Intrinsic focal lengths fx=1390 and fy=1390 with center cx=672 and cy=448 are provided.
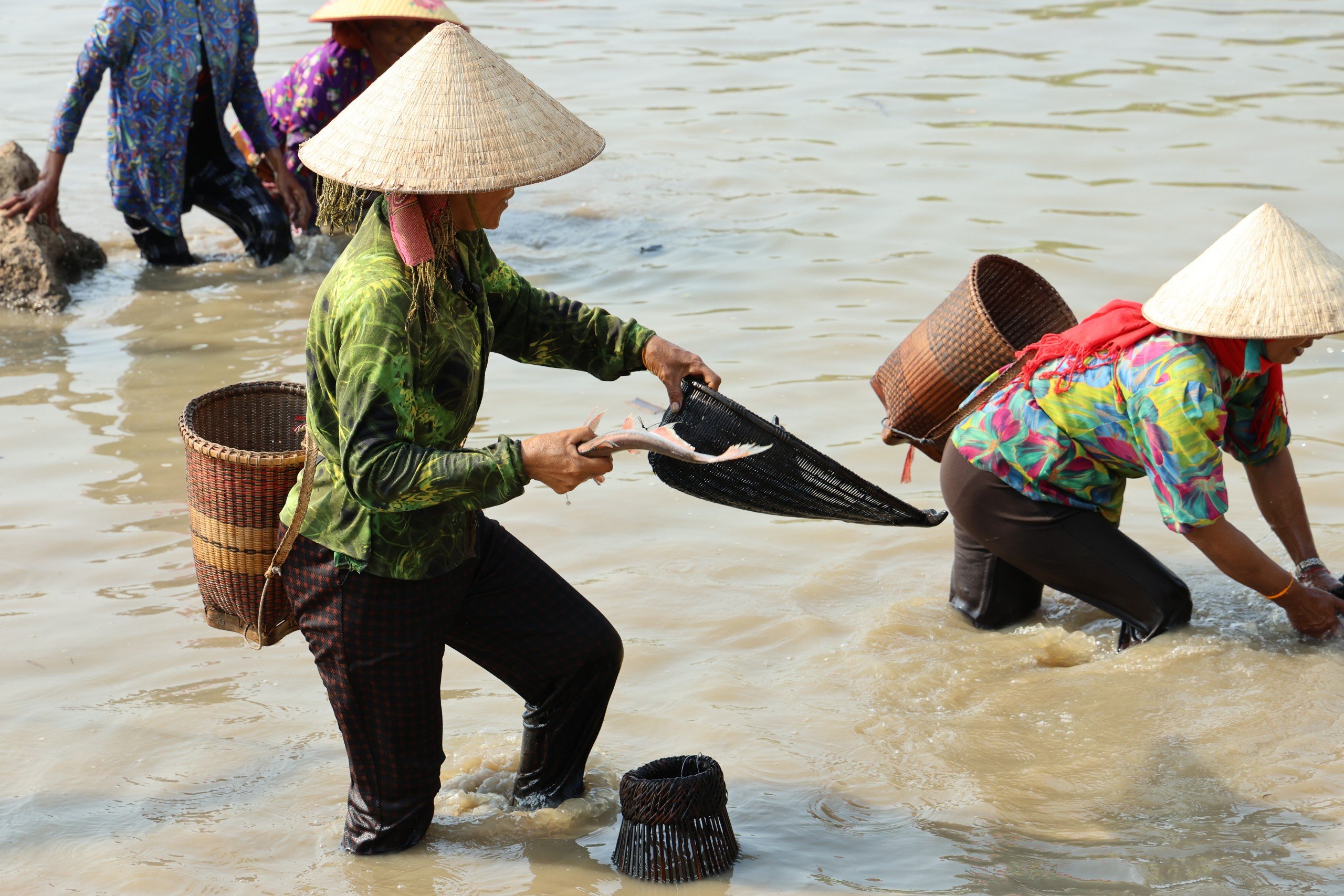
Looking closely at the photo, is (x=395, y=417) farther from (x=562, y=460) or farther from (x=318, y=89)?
(x=318, y=89)

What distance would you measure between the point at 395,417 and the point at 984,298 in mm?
2303

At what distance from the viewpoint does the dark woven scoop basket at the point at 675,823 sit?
118 inches

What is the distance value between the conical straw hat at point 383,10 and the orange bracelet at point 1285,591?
13.8ft

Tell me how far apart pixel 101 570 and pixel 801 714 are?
2471mm

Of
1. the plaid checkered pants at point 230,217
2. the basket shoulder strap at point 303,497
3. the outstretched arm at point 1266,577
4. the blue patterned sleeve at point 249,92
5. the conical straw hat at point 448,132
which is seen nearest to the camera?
the conical straw hat at point 448,132

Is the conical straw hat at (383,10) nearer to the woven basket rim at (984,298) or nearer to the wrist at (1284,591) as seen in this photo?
the woven basket rim at (984,298)

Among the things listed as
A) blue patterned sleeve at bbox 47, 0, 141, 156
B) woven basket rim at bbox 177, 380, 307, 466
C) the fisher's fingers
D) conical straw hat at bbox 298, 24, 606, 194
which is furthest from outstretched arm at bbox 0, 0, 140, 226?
the fisher's fingers

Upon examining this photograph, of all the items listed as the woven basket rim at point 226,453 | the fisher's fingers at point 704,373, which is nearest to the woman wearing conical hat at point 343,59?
the woven basket rim at point 226,453

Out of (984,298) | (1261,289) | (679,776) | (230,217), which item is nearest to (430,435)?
(679,776)

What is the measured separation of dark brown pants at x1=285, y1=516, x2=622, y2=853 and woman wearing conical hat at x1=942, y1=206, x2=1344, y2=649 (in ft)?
4.47

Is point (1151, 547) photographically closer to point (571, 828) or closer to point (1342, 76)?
point (571, 828)

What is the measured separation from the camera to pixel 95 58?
668 cm

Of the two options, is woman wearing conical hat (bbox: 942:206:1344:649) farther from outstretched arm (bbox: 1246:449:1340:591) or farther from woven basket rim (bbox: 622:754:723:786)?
woven basket rim (bbox: 622:754:723:786)

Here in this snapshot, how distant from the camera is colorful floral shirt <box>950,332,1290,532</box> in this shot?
3418 mm
